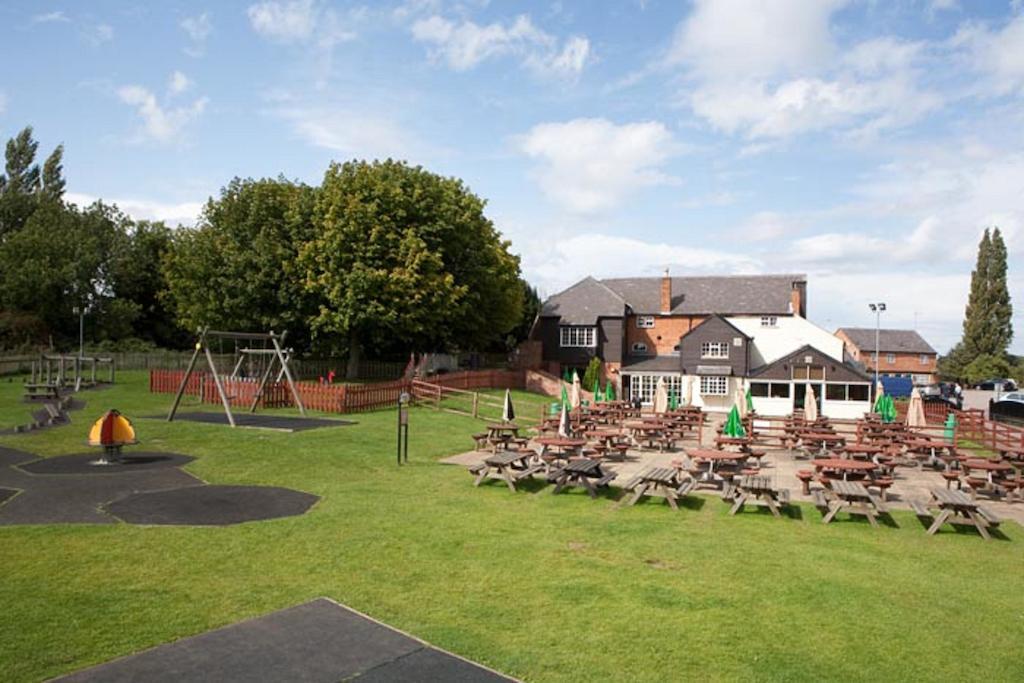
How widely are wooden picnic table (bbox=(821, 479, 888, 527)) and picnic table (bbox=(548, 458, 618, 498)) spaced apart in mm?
4265

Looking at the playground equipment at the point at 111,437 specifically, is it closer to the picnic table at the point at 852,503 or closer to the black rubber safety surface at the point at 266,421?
the black rubber safety surface at the point at 266,421

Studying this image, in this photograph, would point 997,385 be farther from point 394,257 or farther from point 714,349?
point 394,257

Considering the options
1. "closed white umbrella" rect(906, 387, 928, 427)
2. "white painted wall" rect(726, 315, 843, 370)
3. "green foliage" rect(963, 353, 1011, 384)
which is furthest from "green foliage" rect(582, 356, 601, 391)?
"green foliage" rect(963, 353, 1011, 384)

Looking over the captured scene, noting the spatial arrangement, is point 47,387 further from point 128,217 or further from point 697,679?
point 128,217

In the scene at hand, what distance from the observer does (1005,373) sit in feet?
223

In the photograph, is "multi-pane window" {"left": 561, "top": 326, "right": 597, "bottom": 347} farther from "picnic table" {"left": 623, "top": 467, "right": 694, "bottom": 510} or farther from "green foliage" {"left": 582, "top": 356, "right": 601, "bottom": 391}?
"picnic table" {"left": 623, "top": 467, "right": 694, "bottom": 510}

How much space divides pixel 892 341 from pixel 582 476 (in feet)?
253

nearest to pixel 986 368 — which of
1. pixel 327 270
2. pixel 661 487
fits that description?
pixel 327 270

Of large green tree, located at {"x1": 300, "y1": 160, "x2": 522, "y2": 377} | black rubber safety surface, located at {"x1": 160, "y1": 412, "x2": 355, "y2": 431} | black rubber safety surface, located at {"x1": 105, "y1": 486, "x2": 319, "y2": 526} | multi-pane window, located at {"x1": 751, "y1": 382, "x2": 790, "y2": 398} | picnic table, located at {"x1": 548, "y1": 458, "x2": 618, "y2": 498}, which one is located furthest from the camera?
multi-pane window, located at {"x1": 751, "y1": 382, "x2": 790, "y2": 398}

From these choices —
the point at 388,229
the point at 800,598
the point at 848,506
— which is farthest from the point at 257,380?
the point at 800,598

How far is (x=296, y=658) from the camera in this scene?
6.30 metres

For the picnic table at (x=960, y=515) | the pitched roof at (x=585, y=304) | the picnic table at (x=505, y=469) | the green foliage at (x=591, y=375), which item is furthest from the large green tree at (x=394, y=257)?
the picnic table at (x=960, y=515)

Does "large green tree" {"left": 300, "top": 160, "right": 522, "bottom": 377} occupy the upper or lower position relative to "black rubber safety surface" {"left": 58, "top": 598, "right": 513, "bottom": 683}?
upper

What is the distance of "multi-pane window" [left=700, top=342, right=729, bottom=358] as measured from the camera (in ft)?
149
